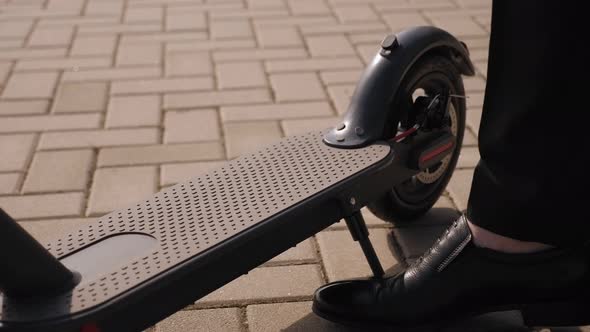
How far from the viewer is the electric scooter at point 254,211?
1389 millimetres

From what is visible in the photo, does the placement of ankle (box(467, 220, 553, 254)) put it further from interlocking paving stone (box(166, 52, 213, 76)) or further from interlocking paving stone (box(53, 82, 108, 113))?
interlocking paving stone (box(166, 52, 213, 76))

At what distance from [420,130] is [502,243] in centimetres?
44

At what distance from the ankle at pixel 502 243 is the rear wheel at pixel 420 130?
0.37m

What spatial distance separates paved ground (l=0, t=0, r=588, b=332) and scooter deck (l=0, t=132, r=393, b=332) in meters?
0.28

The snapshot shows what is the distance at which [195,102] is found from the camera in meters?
3.06

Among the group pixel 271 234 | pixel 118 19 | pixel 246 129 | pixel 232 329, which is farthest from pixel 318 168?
pixel 118 19

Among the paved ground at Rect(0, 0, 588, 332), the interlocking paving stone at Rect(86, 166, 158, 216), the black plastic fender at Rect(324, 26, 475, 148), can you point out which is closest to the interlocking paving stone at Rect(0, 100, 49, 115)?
the paved ground at Rect(0, 0, 588, 332)

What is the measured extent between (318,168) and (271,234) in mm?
260

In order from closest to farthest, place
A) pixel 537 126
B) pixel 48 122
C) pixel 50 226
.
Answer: pixel 537 126
pixel 50 226
pixel 48 122

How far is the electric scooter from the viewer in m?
1.39

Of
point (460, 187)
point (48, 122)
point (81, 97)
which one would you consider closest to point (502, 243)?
point (460, 187)

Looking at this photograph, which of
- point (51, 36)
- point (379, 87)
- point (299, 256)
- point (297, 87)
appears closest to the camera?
point (379, 87)

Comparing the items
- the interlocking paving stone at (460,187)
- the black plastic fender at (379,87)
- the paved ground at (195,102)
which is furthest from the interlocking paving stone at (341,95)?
the black plastic fender at (379,87)

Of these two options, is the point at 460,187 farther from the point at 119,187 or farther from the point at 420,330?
the point at 119,187
